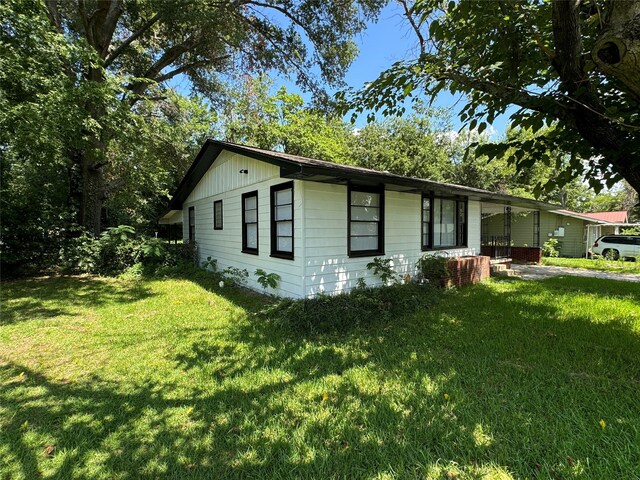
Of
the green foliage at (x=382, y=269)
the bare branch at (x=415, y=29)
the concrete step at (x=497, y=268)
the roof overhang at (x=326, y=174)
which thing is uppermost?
the bare branch at (x=415, y=29)

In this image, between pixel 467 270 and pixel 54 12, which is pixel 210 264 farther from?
pixel 54 12

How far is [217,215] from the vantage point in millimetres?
10086

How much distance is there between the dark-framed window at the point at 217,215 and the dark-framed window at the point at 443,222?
19.8ft

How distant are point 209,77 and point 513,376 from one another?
47.3 feet

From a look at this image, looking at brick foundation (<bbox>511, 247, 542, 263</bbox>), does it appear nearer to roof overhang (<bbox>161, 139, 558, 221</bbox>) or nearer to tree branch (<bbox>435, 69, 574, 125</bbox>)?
roof overhang (<bbox>161, 139, 558, 221</bbox>)

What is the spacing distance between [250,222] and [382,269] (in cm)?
348

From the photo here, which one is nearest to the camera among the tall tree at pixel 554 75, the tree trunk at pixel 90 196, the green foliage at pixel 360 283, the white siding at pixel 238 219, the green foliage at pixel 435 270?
the tall tree at pixel 554 75

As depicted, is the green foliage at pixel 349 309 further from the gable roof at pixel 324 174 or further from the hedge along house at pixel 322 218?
the gable roof at pixel 324 174

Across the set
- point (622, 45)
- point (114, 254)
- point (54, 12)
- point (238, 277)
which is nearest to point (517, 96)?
point (622, 45)

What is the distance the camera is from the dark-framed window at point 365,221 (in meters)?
6.65

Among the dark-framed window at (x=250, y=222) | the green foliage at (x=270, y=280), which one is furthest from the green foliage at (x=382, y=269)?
the dark-framed window at (x=250, y=222)

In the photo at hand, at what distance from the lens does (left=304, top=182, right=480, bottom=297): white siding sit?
596cm

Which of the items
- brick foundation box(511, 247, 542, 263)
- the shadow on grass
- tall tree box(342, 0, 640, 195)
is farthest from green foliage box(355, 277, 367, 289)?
brick foundation box(511, 247, 542, 263)

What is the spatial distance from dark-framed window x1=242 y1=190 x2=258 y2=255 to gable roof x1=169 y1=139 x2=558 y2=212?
1.12 meters
